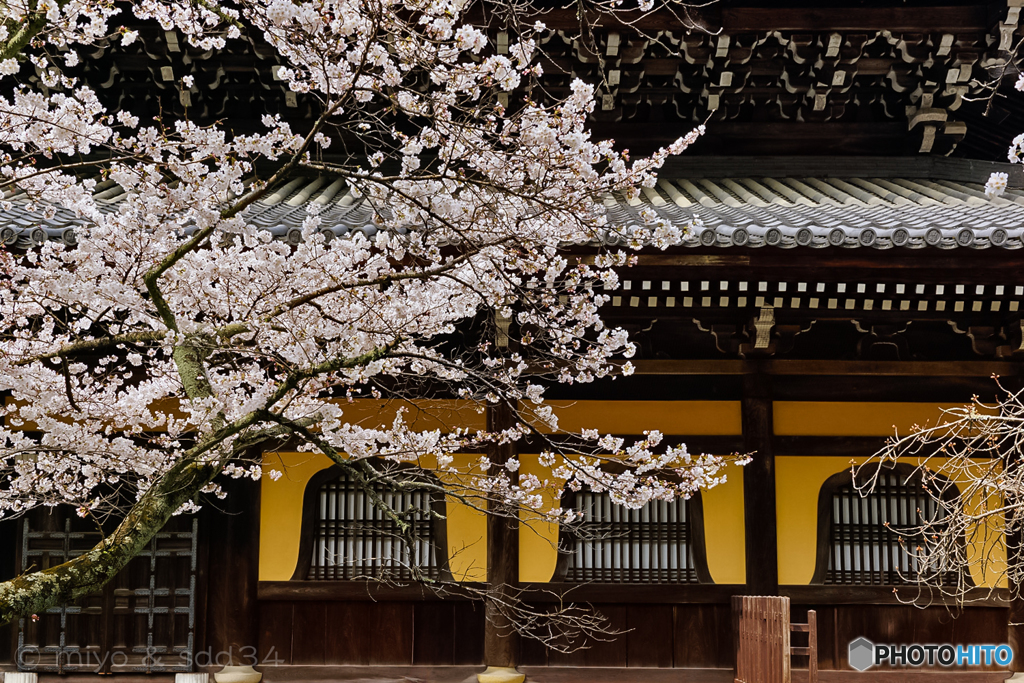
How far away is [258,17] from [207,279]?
1.60 metres

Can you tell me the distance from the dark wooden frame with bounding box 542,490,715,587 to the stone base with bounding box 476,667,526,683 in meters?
0.75

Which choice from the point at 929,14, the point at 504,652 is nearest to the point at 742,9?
the point at 929,14

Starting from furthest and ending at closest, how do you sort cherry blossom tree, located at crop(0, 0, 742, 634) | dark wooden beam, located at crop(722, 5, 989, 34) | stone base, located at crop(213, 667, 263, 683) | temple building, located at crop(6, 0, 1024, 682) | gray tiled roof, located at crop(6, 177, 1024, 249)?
dark wooden beam, located at crop(722, 5, 989, 34), temple building, located at crop(6, 0, 1024, 682), stone base, located at crop(213, 667, 263, 683), gray tiled roof, located at crop(6, 177, 1024, 249), cherry blossom tree, located at crop(0, 0, 742, 634)

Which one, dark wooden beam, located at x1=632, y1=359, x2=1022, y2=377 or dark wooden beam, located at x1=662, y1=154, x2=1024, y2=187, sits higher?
dark wooden beam, located at x1=662, y1=154, x2=1024, y2=187

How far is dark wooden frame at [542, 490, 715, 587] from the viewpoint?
686cm

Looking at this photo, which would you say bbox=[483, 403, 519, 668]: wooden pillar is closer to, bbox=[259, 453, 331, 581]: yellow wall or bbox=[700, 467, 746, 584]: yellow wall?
bbox=[259, 453, 331, 581]: yellow wall

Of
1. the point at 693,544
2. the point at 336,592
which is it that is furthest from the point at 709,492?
the point at 336,592

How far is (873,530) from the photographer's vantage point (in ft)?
22.7

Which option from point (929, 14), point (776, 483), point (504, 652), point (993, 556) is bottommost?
point (504, 652)

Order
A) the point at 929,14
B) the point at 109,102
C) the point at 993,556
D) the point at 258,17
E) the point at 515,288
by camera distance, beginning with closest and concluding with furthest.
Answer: the point at 258,17 → the point at 515,288 → the point at 993,556 → the point at 929,14 → the point at 109,102

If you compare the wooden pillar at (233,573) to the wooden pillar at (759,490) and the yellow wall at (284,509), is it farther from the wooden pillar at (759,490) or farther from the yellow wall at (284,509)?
the wooden pillar at (759,490)

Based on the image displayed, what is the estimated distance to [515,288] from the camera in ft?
17.6

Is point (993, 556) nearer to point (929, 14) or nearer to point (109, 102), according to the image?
point (929, 14)

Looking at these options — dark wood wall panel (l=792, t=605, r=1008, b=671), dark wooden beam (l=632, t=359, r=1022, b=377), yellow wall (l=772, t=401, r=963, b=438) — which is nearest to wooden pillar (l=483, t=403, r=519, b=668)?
dark wooden beam (l=632, t=359, r=1022, b=377)
